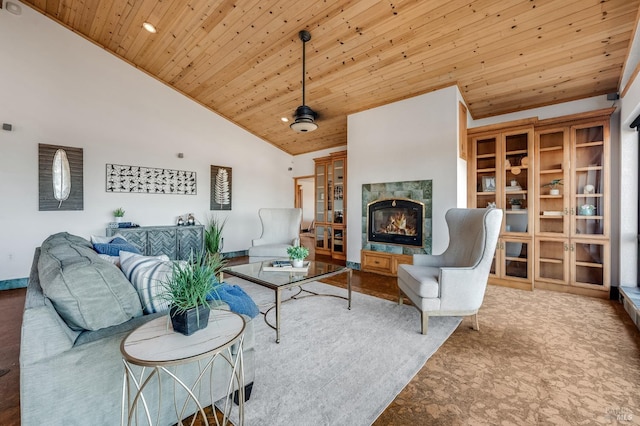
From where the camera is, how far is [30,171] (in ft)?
12.6

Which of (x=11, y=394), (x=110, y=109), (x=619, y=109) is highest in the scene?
(x=110, y=109)

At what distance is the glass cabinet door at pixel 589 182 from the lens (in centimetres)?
350

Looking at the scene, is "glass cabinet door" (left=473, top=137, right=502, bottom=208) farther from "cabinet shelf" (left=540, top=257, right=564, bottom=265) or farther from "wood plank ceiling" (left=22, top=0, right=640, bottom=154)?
"cabinet shelf" (left=540, top=257, right=564, bottom=265)

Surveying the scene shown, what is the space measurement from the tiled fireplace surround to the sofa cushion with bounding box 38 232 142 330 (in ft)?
12.2

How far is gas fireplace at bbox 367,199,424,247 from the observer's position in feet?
13.8

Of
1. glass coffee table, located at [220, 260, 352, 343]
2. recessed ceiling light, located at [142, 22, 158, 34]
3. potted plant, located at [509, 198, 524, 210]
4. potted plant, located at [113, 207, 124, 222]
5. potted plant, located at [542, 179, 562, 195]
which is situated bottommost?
glass coffee table, located at [220, 260, 352, 343]

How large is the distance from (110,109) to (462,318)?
5.95 meters

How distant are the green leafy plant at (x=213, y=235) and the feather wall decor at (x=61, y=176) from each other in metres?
2.17

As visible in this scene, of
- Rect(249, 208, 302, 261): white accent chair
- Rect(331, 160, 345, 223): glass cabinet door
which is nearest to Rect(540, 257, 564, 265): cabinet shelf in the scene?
Rect(331, 160, 345, 223): glass cabinet door

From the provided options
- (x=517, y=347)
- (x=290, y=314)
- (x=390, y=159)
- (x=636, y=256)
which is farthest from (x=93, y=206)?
(x=636, y=256)

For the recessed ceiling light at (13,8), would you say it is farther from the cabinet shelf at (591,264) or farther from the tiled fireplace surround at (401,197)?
the cabinet shelf at (591,264)

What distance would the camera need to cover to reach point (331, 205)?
19.8ft

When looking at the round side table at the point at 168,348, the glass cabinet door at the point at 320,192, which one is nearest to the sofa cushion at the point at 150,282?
the round side table at the point at 168,348

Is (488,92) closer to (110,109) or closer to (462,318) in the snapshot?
(462,318)
